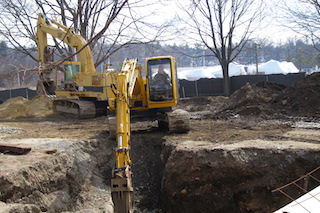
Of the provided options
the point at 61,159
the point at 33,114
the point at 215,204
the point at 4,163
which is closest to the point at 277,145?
the point at 215,204

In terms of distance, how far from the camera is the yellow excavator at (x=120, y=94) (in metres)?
5.88

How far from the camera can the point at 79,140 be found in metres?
9.93

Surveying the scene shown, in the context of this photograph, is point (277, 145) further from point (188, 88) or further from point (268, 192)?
point (188, 88)

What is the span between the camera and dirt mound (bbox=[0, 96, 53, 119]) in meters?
18.1

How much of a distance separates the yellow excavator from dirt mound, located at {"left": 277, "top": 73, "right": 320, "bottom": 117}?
5068 mm

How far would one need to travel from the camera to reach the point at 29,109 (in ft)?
61.0

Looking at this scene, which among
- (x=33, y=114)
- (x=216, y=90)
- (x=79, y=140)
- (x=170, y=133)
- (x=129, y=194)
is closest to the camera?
(x=129, y=194)

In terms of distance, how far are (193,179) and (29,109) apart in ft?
42.8

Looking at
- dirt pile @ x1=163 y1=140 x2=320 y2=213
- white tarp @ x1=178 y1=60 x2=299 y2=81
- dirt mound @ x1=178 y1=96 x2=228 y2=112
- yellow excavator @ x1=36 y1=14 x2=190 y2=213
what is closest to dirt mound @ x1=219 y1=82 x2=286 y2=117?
dirt mound @ x1=178 y1=96 x2=228 y2=112

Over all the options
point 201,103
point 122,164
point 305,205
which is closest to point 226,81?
point 201,103

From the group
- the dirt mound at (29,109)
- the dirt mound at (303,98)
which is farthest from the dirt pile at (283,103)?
the dirt mound at (29,109)

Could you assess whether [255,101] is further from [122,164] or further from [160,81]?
[122,164]

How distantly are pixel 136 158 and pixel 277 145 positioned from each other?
405cm

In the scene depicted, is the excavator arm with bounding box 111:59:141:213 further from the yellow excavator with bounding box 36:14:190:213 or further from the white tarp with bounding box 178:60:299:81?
the white tarp with bounding box 178:60:299:81
